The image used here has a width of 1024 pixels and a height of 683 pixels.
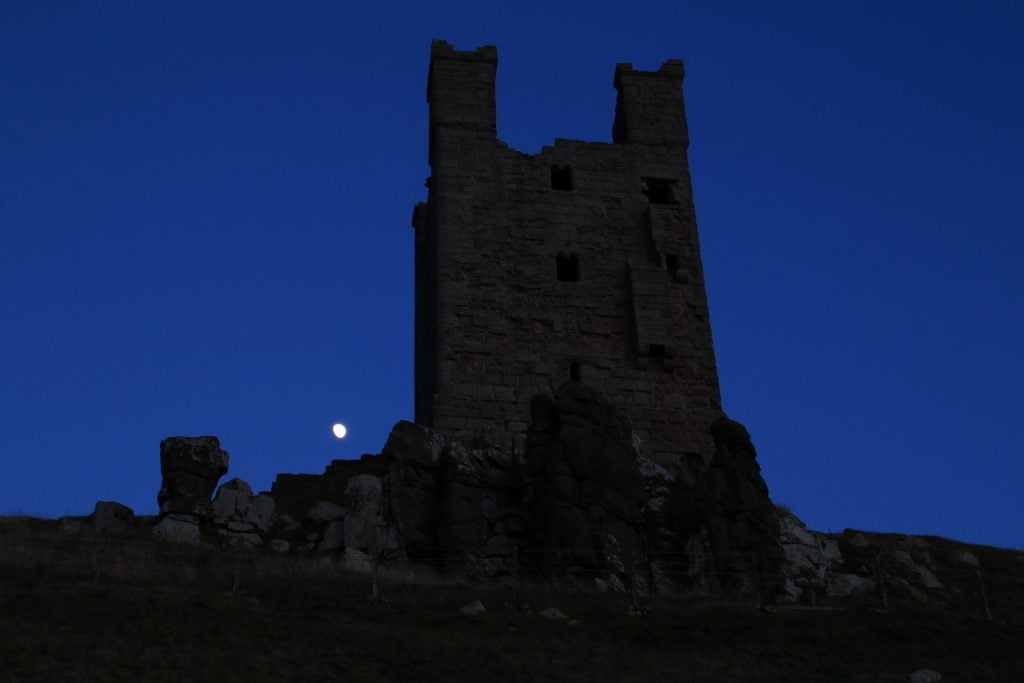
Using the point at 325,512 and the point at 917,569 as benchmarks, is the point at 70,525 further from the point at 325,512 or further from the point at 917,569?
the point at 917,569

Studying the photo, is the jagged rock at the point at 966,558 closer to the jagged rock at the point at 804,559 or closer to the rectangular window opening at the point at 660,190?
the jagged rock at the point at 804,559

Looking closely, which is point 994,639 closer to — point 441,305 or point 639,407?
point 639,407

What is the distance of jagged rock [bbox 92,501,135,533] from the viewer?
1082 inches

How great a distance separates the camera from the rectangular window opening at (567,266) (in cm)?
3344

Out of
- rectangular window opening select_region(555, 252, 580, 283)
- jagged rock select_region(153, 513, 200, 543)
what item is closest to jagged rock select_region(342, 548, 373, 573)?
jagged rock select_region(153, 513, 200, 543)

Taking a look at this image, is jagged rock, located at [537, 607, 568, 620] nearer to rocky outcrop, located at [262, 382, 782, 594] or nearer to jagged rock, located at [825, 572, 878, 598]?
rocky outcrop, located at [262, 382, 782, 594]

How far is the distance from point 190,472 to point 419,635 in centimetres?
1096

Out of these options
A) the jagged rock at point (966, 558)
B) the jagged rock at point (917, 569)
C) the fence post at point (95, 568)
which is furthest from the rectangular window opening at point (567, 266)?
the fence post at point (95, 568)

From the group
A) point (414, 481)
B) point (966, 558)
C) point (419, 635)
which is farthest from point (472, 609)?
point (966, 558)

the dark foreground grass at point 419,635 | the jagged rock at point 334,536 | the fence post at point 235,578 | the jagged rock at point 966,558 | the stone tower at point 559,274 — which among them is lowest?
the dark foreground grass at point 419,635

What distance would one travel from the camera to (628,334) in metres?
32.7

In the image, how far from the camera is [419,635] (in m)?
19.4

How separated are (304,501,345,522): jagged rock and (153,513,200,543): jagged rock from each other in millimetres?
2386

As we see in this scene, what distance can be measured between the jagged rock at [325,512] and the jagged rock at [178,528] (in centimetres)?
239
